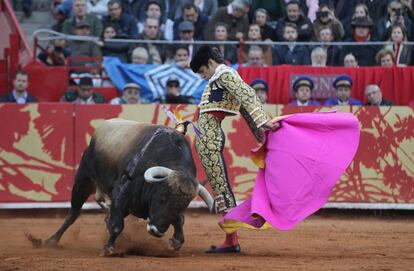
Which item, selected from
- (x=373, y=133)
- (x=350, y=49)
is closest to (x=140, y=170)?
(x=373, y=133)

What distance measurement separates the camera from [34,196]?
11883 mm

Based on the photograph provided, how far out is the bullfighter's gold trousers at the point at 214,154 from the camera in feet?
27.2

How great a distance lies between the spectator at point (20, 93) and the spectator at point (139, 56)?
4.49 ft

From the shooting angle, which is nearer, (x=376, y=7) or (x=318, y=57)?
(x=318, y=57)

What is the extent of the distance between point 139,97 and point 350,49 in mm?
2875

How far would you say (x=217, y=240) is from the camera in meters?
9.70

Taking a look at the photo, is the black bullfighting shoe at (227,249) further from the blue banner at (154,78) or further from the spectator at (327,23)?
the spectator at (327,23)

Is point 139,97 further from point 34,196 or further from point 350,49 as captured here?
point 350,49

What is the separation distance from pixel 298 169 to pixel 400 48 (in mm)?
5531

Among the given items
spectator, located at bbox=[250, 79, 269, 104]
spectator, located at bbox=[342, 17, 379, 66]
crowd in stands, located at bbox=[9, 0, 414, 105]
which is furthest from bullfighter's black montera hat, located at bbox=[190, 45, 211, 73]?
spectator, located at bbox=[342, 17, 379, 66]

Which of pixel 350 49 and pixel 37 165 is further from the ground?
pixel 350 49

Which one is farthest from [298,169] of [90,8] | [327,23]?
[90,8]

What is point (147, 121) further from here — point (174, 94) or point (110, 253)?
point (110, 253)

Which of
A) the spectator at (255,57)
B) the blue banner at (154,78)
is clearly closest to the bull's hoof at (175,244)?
the blue banner at (154,78)
